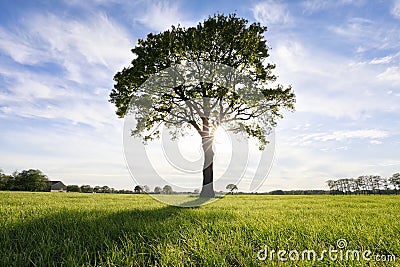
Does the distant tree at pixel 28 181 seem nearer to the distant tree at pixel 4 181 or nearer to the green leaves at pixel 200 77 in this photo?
the distant tree at pixel 4 181

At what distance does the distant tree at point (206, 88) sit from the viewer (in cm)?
1584

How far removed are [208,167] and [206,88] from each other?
5.95m

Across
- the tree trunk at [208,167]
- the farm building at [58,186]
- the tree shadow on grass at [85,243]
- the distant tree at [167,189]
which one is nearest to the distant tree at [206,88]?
the tree trunk at [208,167]

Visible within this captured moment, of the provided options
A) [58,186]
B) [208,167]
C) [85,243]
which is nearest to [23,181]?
[58,186]

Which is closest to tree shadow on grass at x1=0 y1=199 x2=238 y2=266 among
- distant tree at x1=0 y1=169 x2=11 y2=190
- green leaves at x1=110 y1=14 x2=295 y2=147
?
green leaves at x1=110 y1=14 x2=295 y2=147

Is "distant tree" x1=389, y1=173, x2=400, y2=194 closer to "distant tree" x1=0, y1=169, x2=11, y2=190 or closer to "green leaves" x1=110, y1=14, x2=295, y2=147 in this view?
"green leaves" x1=110, y1=14, x2=295, y2=147

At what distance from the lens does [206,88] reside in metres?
15.5

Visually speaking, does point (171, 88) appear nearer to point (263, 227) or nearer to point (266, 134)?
point (266, 134)

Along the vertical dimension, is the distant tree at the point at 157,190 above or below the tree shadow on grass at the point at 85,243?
above

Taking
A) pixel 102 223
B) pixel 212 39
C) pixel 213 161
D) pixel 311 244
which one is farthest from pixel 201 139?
pixel 311 244

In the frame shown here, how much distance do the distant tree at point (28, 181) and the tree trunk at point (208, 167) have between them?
299 ft

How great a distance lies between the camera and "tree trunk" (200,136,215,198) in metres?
17.5

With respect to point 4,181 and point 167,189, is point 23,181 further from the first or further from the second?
point 167,189

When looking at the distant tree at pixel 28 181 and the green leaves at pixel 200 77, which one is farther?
the distant tree at pixel 28 181
